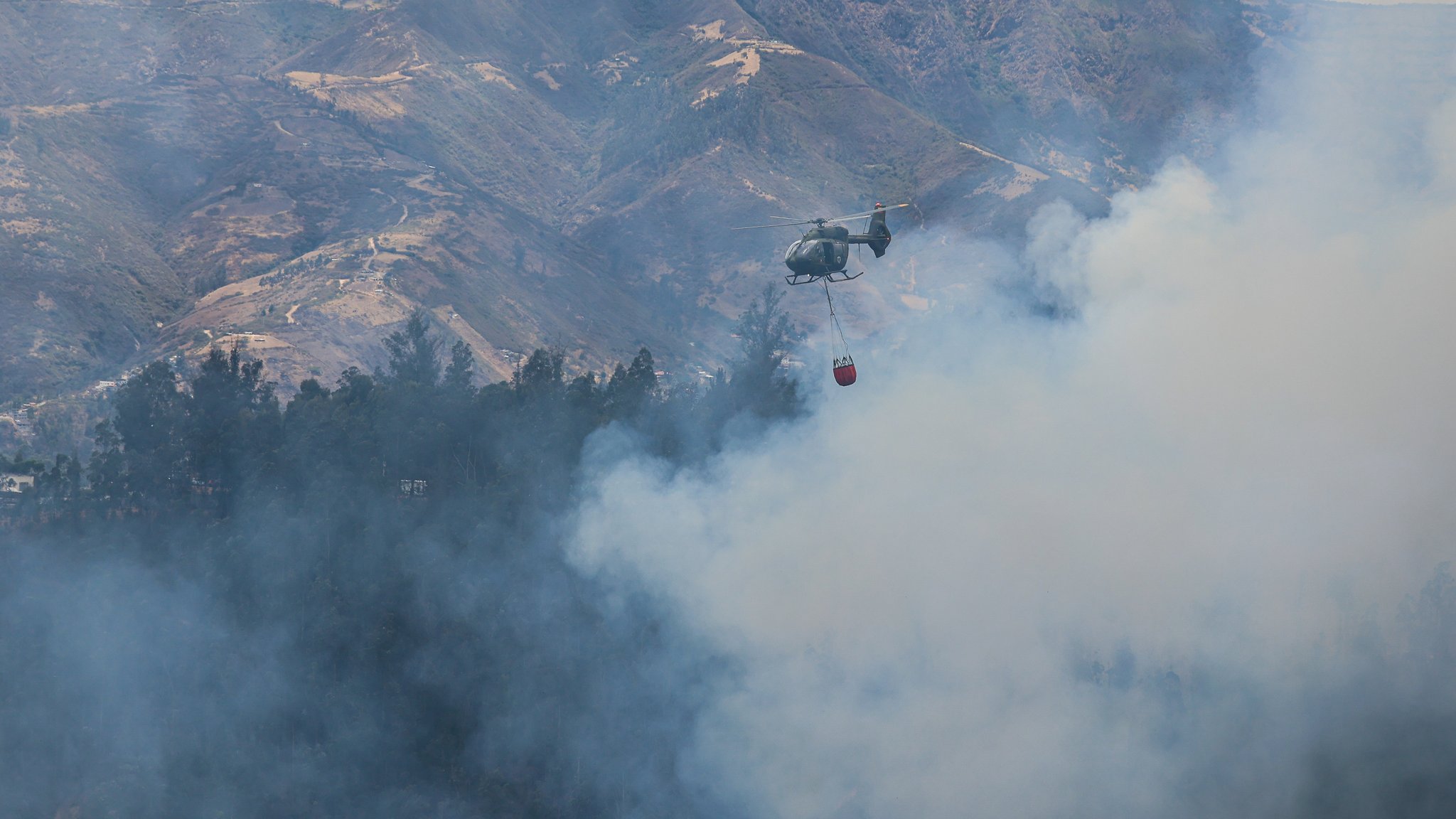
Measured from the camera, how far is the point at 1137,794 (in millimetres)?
63656

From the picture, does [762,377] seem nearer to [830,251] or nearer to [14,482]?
[830,251]

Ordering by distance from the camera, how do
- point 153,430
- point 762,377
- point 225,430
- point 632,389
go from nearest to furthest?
point 153,430 → point 225,430 → point 632,389 → point 762,377

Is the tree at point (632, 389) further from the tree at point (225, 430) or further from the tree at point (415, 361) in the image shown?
the tree at point (225, 430)

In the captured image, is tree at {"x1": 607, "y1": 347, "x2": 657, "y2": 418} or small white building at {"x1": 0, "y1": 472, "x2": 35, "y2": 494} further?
small white building at {"x1": 0, "y1": 472, "x2": 35, "y2": 494}

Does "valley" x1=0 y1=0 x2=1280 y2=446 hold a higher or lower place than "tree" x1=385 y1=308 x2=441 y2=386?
higher

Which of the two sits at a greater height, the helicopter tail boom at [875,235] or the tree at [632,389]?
the tree at [632,389]

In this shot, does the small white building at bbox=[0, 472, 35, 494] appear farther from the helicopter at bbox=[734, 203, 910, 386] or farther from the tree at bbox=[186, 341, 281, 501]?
the helicopter at bbox=[734, 203, 910, 386]

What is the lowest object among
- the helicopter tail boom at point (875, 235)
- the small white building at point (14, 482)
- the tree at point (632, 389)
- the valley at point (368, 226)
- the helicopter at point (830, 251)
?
the small white building at point (14, 482)

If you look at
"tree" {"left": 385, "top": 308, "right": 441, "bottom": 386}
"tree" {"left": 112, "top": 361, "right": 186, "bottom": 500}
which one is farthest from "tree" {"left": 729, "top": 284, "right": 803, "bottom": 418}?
"tree" {"left": 112, "top": 361, "right": 186, "bottom": 500}

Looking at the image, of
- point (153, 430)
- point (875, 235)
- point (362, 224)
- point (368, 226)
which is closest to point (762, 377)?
point (875, 235)

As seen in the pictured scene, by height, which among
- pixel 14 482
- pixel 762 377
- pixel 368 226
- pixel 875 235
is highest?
pixel 368 226

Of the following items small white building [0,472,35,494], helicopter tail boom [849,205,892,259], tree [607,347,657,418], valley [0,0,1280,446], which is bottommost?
small white building [0,472,35,494]

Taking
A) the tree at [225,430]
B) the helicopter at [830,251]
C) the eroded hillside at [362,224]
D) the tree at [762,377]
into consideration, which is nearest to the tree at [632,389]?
the tree at [762,377]

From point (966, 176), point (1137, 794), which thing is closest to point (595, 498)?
point (1137, 794)
